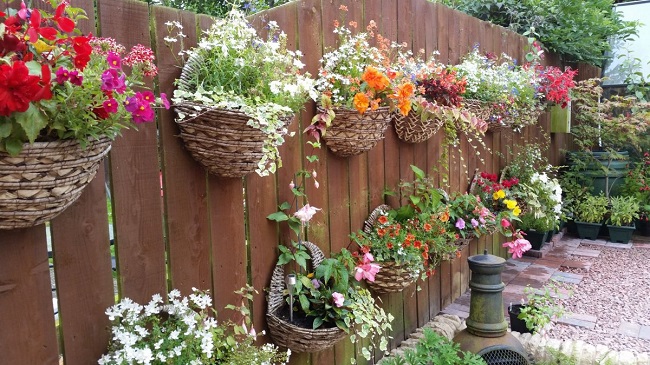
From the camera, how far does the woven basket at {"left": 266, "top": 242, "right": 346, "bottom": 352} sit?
2.13 m

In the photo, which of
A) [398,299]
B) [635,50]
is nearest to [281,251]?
[398,299]

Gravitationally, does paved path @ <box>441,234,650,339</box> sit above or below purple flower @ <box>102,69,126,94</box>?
below

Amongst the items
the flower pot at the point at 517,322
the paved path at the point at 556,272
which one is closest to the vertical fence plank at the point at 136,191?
the flower pot at the point at 517,322

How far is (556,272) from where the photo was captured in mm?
4676

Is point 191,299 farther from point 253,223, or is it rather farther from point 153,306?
point 253,223

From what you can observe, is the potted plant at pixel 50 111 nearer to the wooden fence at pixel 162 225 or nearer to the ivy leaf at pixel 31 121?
the ivy leaf at pixel 31 121

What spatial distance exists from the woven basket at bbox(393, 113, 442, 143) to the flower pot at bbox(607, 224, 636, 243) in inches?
144

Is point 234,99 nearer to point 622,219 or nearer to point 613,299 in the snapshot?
point 613,299

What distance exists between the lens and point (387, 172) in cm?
309

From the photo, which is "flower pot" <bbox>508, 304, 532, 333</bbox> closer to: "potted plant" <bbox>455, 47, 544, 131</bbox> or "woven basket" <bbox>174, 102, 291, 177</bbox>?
"potted plant" <bbox>455, 47, 544, 131</bbox>

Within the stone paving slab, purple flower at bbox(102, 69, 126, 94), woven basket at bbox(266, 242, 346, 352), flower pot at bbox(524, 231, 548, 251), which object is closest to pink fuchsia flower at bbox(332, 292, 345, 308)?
woven basket at bbox(266, 242, 346, 352)

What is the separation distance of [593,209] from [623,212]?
287 mm

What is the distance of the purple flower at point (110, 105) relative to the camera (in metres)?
1.15

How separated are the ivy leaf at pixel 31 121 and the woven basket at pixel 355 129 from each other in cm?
134
